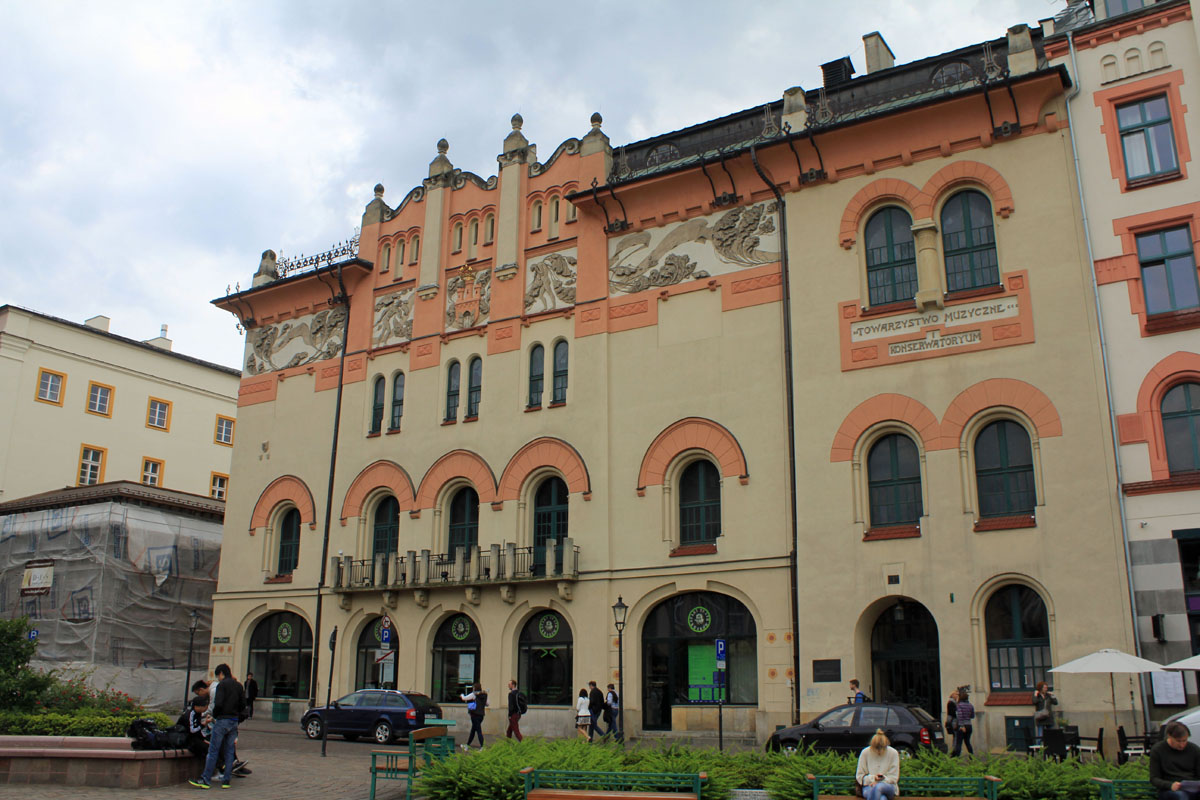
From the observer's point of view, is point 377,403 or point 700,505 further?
point 377,403

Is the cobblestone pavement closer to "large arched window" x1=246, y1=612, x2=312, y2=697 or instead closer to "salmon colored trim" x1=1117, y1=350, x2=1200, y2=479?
"large arched window" x1=246, y1=612, x2=312, y2=697

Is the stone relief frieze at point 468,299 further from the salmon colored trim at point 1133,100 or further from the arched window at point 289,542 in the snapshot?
the salmon colored trim at point 1133,100

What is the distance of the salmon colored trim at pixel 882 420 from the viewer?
25953 mm

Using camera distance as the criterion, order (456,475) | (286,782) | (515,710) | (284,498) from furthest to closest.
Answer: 1. (284,498)
2. (456,475)
3. (515,710)
4. (286,782)

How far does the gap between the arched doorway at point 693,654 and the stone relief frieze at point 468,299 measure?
11.8 meters

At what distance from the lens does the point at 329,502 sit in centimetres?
3625

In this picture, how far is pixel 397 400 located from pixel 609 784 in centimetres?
2397

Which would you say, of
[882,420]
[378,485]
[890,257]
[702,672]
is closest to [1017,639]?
[882,420]

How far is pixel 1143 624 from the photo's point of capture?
22516 mm

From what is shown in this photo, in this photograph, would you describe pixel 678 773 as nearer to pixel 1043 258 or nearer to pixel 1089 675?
pixel 1089 675

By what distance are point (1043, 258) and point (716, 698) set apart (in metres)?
13.7

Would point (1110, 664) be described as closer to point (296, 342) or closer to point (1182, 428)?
point (1182, 428)

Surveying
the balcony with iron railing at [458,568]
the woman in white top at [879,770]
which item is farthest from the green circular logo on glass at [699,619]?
the woman in white top at [879,770]

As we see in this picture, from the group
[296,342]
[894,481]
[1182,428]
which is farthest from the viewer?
[296,342]
